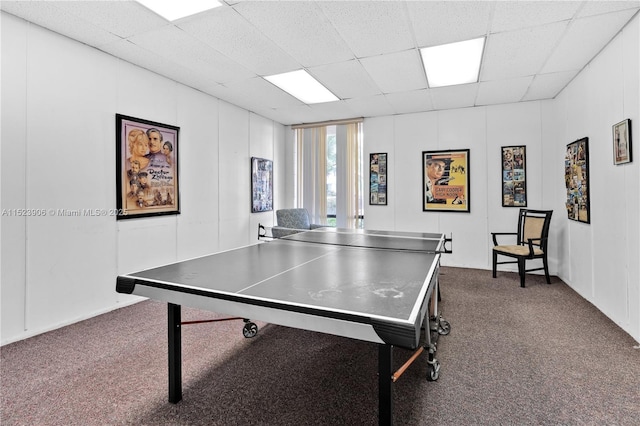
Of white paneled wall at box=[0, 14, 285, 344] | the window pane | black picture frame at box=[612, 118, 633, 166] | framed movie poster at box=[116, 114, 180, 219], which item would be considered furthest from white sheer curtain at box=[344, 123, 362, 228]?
black picture frame at box=[612, 118, 633, 166]

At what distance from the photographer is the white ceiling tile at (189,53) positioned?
10.2ft

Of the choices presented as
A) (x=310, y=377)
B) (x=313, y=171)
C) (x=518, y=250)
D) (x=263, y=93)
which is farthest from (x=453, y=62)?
(x=310, y=377)

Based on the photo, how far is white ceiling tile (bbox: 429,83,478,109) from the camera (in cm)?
459

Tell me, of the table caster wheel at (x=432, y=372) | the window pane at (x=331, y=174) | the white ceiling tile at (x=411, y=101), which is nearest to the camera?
the table caster wheel at (x=432, y=372)

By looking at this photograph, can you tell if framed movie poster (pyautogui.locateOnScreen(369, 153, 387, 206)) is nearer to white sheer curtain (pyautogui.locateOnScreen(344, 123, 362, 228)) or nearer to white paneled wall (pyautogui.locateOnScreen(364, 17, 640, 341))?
white paneled wall (pyautogui.locateOnScreen(364, 17, 640, 341))

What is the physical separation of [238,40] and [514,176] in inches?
187

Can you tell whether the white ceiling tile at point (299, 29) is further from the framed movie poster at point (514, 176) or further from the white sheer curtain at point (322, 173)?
the framed movie poster at point (514, 176)

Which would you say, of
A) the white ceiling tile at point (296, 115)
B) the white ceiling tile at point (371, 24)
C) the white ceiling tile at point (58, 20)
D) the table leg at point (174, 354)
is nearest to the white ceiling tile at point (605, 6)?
the white ceiling tile at point (371, 24)

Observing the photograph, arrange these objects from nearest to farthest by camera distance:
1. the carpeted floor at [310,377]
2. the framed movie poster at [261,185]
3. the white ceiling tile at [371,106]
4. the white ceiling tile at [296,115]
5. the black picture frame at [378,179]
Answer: the carpeted floor at [310,377] < the white ceiling tile at [371,106] < the white ceiling tile at [296,115] < the framed movie poster at [261,185] < the black picture frame at [378,179]

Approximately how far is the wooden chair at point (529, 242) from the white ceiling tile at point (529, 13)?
2.74 m

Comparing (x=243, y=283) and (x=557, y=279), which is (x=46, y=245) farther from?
(x=557, y=279)

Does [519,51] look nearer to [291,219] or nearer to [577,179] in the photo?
[577,179]

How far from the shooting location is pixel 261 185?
6180mm

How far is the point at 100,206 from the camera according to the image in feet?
11.2
